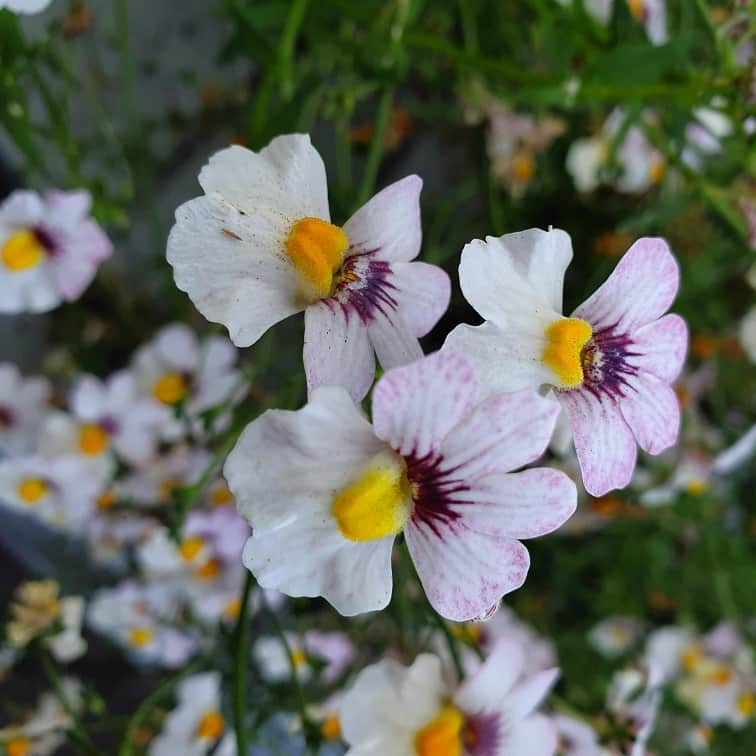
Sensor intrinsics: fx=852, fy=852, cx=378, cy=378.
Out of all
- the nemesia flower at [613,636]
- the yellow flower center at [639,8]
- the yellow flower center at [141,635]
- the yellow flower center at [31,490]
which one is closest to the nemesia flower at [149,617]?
the yellow flower center at [141,635]

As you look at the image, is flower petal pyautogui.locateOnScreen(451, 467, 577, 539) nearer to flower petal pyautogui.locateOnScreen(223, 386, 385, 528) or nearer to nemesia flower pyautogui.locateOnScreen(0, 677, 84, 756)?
flower petal pyautogui.locateOnScreen(223, 386, 385, 528)

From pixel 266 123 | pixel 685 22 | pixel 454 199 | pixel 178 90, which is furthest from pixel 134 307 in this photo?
pixel 685 22

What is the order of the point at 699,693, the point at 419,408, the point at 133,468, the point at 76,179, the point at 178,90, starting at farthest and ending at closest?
the point at 178,90, the point at 699,693, the point at 133,468, the point at 76,179, the point at 419,408

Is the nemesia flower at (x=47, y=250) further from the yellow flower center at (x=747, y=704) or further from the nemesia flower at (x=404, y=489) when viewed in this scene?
the yellow flower center at (x=747, y=704)

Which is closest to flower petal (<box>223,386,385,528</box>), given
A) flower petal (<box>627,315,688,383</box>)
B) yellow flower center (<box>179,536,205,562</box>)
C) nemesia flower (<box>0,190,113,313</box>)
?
flower petal (<box>627,315,688,383</box>)

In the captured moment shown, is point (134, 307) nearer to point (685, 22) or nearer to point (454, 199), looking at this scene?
point (454, 199)

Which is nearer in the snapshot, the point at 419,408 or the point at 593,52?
the point at 419,408
